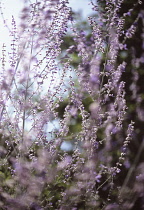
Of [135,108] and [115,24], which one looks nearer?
[115,24]

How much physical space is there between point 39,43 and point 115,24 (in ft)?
3.36

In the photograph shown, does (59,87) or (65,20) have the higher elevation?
(65,20)

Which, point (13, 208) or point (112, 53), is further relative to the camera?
point (112, 53)

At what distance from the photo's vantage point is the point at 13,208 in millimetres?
2586

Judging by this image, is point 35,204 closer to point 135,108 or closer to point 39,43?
point 39,43

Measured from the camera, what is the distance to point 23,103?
395 cm

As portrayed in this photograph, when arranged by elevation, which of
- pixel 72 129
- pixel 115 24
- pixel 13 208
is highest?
pixel 72 129

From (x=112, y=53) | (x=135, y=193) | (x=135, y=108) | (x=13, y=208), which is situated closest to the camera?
(x=13, y=208)

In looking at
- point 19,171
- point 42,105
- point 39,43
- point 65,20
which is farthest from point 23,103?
point 19,171

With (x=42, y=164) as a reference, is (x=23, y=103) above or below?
above

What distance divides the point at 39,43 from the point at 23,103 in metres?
0.69

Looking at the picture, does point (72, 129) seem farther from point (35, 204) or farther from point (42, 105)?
point (35, 204)

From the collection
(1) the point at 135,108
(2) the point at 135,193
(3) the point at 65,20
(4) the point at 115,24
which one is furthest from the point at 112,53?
(1) the point at 135,108

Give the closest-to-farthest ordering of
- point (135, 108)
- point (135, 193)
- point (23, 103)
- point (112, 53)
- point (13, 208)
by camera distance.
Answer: point (13, 208), point (135, 193), point (23, 103), point (112, 53), point (135, 108)
